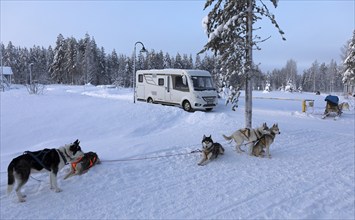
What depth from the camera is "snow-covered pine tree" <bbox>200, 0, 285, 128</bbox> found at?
1145 cm

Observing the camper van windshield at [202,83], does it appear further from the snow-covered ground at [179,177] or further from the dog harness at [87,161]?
the dog harness at [87,161]

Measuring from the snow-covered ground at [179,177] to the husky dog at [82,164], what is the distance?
0.14m

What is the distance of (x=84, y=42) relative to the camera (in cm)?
6950

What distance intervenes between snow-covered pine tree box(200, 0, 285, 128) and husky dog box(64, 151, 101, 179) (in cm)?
676

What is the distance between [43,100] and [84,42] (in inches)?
2209

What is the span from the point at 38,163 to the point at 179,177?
123 inches

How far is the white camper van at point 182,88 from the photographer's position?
18.7 meters

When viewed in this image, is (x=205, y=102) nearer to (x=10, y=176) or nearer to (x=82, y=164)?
(x=82, y=164)

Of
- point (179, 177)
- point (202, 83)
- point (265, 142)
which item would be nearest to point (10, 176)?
point (179, 177)

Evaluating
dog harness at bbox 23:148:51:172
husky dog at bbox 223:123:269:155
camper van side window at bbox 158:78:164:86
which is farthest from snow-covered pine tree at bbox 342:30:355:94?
dog harness at bbox 23:148:51:172

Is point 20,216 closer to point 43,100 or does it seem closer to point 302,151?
point 302,151

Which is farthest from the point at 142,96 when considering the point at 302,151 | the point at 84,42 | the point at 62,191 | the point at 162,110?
the point at 84,42

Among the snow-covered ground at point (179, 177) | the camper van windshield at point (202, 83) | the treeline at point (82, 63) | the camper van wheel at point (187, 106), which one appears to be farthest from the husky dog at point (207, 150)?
the treeline at point (82, 63)

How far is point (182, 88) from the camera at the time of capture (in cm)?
1947
